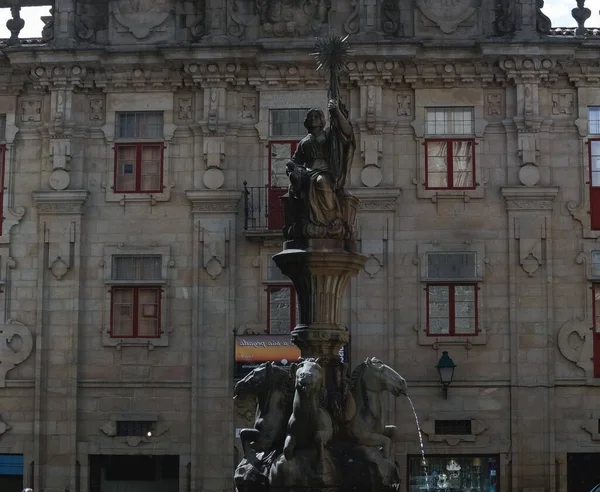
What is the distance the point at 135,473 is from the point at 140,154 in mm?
8083

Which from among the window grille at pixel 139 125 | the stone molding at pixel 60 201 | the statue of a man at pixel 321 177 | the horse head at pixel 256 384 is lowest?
the horse head at pixel 256 384

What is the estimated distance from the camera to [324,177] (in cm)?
1822

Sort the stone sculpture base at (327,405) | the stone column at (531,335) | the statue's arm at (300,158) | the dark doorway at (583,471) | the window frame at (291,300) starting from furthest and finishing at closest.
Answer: the window frame at (291,300) → the dark doorway at (583,471) → the stone column at (531,335) → the statue's arm at (300,158) → the stone sculpture base at (327,405)

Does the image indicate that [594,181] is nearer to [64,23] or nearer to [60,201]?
[60,201]

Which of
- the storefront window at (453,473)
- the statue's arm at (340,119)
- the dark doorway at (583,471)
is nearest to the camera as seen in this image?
the statue's arm at (340,119)

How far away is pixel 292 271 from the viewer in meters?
18.3

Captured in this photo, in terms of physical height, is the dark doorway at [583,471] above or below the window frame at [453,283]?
below

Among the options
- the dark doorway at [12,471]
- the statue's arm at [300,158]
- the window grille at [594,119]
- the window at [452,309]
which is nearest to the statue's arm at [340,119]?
the statue's arm at [300,158]

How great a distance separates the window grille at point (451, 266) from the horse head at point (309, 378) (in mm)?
14801

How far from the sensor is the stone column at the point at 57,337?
30969mm

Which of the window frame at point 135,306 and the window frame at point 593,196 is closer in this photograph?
the window frame at point 593,196

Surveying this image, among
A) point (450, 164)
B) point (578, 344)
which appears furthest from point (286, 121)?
point (578, 344)

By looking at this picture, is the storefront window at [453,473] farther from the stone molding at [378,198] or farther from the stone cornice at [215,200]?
the stone cornice at [215,200]

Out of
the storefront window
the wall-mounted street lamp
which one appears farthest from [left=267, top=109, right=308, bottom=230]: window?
the storefront window
